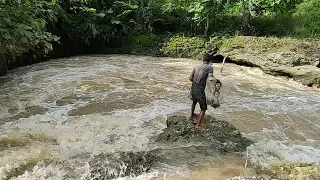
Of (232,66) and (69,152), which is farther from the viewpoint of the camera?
(232,66)

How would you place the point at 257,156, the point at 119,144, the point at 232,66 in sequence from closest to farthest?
the point at 257,156 < the point at 119,144 < the point at 232,66

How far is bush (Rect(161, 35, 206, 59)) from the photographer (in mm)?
18812

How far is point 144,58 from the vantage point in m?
18.7

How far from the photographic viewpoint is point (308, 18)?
741 inches

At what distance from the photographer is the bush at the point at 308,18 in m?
18.3

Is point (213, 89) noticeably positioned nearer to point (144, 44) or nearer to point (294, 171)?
point (294, 171)

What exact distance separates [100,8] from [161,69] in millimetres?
7385

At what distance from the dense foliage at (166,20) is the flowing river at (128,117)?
13.4ft

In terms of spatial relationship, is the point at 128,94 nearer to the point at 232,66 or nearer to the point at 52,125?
the point at 52,125

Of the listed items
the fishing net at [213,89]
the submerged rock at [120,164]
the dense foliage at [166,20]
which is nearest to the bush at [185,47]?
the dense foliage at [166,20]

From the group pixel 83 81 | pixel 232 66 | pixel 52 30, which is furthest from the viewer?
pixel 52 30

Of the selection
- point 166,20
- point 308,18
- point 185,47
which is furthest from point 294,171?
point 166,20

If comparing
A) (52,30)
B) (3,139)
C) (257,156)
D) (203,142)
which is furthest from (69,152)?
(52,30)

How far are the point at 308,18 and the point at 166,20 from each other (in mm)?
7808
